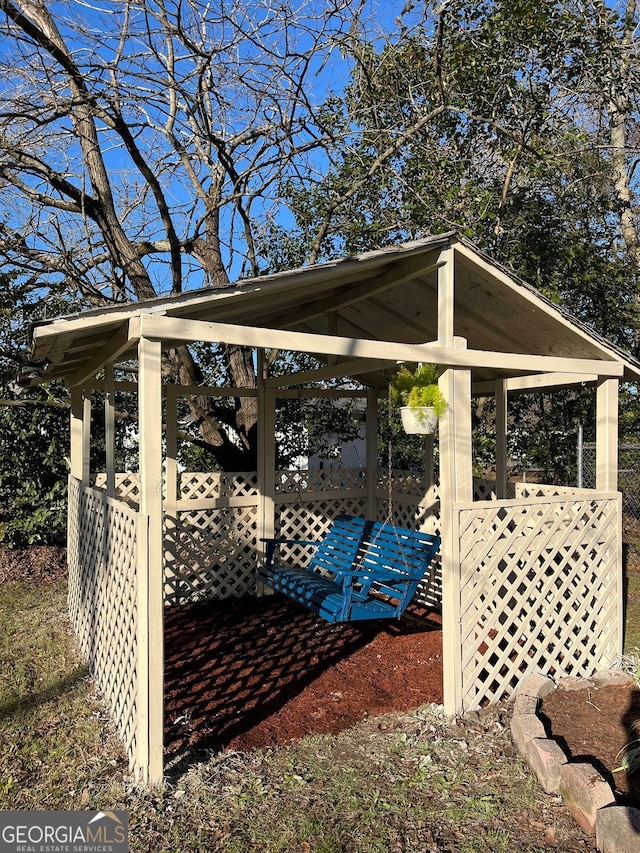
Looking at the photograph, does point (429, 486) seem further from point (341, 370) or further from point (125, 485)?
point (125, 485)

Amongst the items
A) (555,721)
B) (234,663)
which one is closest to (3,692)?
(234,663)

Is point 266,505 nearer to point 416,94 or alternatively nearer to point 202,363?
point 202,363

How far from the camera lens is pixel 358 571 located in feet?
17.3

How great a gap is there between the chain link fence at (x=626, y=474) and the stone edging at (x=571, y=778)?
5.72 metres

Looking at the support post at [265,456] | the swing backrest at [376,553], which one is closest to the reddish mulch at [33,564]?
the support post at [265,456]

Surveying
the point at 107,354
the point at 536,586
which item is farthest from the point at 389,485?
the point at 107,354

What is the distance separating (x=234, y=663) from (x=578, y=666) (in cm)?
254

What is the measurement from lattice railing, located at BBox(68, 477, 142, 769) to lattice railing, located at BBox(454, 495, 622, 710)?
2.00 m

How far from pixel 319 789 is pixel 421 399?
2322 mm

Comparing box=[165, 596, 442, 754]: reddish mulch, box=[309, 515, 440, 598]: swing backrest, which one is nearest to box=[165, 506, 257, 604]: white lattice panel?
box=[165, 596, 442, 754]: reddish mulch

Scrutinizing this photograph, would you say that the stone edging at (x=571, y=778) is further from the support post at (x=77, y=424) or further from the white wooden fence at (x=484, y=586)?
the support post at (x=77, y=424)

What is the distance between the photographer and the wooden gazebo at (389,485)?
3324 mm

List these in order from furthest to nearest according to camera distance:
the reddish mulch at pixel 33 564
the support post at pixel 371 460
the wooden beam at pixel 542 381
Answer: the reddish mulch at pixel 33 564, the support post at pixel 371 460, the wooden beam at pixel 542 381

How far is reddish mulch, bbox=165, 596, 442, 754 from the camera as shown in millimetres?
4055
